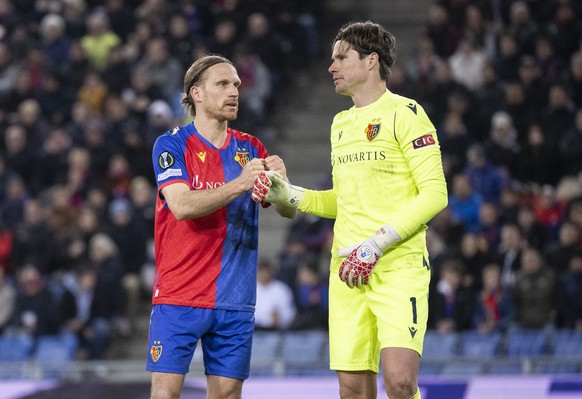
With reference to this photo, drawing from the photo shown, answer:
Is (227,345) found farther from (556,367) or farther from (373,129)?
(556,367)

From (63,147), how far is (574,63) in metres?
7.19

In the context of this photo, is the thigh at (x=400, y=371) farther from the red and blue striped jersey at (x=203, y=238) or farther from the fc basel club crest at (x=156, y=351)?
the fc basel club crest at (x=156, y=351)

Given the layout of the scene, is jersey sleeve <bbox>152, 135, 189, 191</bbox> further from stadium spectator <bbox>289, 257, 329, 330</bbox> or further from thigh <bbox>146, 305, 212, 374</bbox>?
stadium spectator <bbox>289, 257, 329, 330</bbox>

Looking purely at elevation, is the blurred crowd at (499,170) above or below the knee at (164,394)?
above

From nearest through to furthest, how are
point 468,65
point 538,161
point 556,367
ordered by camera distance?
point 556,367 < point 538,161 < point 468,65

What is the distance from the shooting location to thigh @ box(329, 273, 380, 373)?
21.0ft

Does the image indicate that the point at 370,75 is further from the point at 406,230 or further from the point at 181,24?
the point at 181,24

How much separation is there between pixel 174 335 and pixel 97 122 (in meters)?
10.0

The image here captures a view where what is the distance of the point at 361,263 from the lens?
613 cm

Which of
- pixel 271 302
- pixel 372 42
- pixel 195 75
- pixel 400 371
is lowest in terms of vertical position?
pixel 400 371

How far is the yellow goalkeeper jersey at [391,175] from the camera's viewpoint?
6195mm

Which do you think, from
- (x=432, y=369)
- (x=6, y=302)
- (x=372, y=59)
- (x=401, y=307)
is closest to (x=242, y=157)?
(x=372, y=59)

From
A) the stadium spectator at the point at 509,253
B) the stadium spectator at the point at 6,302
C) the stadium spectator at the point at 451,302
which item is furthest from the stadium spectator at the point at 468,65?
the stadium spectator at the point at 6,302

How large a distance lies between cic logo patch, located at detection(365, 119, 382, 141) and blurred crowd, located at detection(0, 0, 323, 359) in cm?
781
